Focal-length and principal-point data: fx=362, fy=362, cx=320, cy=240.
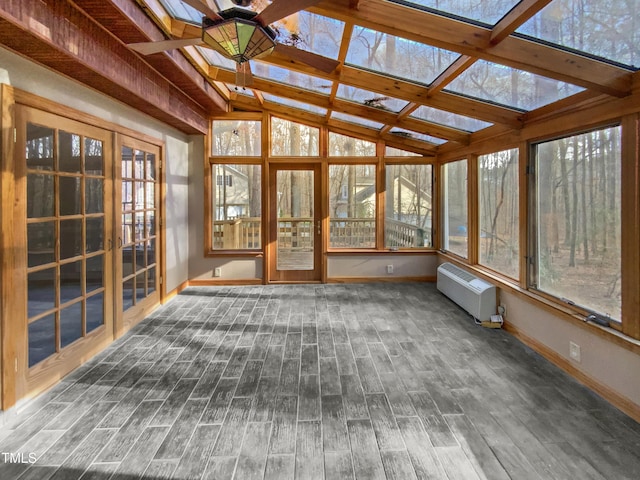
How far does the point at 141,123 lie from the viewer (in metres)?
4.20

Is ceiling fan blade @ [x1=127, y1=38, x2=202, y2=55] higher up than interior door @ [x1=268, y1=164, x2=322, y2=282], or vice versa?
ceiling fan blade @ [x1=127, y1=38, x2=202, y2=55]

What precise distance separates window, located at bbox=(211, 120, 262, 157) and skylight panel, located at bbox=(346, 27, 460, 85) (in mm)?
2915

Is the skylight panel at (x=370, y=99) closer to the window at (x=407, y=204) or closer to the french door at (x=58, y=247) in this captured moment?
the window at (x=407, y=204)

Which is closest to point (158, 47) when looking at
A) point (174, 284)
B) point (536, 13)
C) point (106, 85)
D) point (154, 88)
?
point (106, 85)

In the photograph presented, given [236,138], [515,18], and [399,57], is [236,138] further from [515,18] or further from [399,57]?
[515,18]

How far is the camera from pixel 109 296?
3.54m

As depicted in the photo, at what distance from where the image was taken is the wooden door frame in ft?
20.0

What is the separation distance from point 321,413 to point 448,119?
3.76m

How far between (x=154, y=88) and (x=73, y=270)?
2.02m

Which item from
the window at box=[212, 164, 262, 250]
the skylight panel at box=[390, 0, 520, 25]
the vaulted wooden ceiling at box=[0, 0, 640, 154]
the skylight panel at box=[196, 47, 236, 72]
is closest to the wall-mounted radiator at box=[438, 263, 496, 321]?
the vaulted wooden ceiling at box=[0, 0, 640, 154]

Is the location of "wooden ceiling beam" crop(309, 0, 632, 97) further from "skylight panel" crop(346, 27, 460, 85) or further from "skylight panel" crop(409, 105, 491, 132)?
"skylight panel" crop(409, 105, 491, 132)

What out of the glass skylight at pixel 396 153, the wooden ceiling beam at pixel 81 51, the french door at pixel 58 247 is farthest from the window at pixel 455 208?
the french door at pixel 58 247

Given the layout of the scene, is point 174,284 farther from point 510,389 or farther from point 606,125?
point 606,125

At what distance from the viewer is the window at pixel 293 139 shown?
6.11 metres
